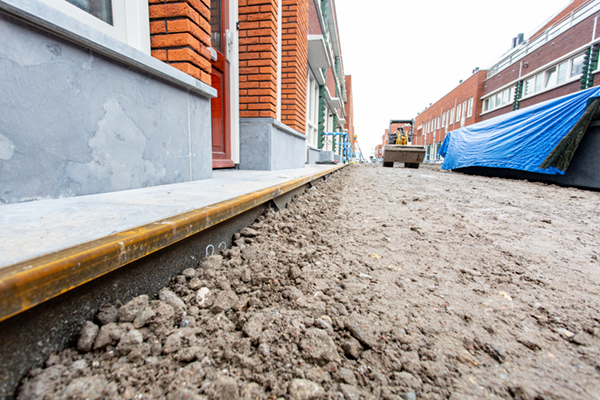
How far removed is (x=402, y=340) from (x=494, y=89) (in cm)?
2834

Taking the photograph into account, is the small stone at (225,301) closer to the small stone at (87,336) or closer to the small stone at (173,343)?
the small stone at (173,343)

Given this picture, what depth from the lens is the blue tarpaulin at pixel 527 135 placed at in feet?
17.8

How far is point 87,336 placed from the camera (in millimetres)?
730

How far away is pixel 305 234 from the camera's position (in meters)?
1.89

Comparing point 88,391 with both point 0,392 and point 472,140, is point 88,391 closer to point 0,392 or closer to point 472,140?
point 0,392

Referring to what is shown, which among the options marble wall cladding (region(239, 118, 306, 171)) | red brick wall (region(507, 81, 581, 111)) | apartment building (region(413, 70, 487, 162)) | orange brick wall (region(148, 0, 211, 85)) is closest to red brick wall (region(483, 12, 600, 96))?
red brick wall (region(507, 81, 581, 111))

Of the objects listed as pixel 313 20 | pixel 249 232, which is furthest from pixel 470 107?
pixel 249 232

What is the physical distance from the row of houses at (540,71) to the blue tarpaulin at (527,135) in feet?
35.8

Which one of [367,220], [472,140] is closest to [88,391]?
[367,220]

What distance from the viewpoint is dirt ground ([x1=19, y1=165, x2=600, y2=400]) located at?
701mm

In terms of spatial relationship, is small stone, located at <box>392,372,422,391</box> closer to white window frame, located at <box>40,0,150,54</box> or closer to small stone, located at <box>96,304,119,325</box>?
small stone, located at <box>96,304,119,325</box>

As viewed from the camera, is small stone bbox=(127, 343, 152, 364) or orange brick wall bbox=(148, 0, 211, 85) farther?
orange brick wall bbox=(148, 0, 211, 85)

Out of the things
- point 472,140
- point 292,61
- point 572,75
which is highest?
point 572,75

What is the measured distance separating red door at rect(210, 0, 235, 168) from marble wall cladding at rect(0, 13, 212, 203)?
5.29 feet
